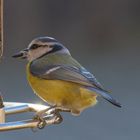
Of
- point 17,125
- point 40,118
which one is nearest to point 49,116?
point 40,118

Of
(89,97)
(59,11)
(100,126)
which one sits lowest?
(100,126)

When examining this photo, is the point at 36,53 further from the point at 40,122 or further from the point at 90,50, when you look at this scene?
the point at 90,50

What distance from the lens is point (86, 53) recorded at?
6.21 m

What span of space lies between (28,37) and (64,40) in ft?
1.36

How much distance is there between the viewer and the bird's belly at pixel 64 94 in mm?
2482

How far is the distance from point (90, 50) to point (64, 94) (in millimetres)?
3784

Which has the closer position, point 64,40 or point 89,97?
point 89,97

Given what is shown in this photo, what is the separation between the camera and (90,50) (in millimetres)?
6266

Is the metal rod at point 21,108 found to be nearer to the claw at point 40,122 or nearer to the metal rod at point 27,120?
the metal rod at point 27,120

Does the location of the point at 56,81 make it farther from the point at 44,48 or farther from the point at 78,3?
the point at 78,3

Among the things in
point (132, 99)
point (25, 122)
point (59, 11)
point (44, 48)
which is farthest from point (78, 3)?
point (25, 122)

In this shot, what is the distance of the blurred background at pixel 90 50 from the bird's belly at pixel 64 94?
6.95 feet

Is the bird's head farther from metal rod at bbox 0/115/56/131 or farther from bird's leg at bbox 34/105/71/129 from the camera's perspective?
metal rod at bbox 0/115/56/131

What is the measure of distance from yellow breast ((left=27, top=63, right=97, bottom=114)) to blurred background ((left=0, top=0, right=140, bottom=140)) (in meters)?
2.12
